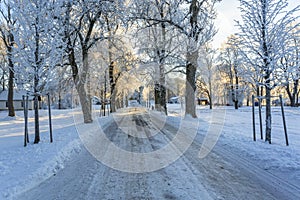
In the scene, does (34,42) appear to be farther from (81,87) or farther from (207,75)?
(207,75)

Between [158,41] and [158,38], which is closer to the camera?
[158,41]

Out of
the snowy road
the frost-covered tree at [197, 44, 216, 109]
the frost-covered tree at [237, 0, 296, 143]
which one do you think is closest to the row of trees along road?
the frost-covered tree at [237, 0, 296, 143]

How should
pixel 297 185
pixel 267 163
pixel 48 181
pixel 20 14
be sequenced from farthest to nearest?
pixel 20 14 < pixel 267 163 < pixel 48 181 < pixel 297 185

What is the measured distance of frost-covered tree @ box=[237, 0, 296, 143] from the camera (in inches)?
281

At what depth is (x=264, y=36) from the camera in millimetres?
7367

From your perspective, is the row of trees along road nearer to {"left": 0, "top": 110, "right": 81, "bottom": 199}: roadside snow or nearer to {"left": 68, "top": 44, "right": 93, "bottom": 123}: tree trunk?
{"left": 68, "top": 44, "right": 93, "bottom": 123}: tree trunk

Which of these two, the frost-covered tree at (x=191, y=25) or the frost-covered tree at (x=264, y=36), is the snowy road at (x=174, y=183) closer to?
the frost-covered tree at (x=264, y=36)

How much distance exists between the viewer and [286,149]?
6250 mm

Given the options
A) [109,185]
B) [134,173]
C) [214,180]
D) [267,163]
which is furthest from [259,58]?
[109,185]

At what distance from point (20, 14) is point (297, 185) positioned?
28.5 ft

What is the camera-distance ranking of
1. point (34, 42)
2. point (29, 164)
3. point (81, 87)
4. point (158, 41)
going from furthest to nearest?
point (158, 41)
point (81, 87)
point (34, 42)
point (29, 164)

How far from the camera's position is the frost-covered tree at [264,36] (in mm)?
7129

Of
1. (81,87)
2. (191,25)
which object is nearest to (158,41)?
(191,25)

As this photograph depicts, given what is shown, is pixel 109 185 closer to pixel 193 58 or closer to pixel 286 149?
pixel 286 149
